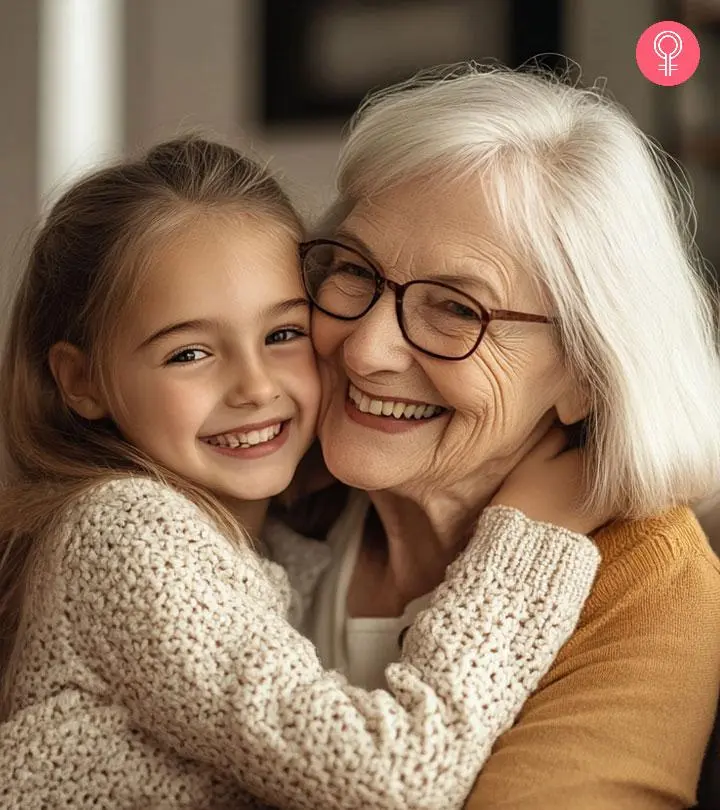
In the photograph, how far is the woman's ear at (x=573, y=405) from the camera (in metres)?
1.58

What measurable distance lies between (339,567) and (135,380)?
18.9 inches

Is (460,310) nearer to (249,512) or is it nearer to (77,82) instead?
(249,512)

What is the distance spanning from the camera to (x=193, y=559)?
4.50 ft

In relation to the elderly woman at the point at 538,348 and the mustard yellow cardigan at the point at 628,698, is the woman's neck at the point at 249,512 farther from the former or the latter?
the mustard yellow cardigan at the point at 628,698

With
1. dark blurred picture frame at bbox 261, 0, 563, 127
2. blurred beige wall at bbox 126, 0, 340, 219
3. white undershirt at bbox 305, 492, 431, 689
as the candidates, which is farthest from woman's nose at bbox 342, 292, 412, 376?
blurred beige wall at bbox 126, 0, 340, 219

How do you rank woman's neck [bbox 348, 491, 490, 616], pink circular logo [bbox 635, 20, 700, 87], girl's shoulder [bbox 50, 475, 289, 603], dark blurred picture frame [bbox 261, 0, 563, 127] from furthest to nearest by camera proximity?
1. dark blurred picture frame [bbox 261, 0, 563, 127]
2. pink circular logo [bbox 635, 20, 700, 87]
3. woman's neck [bbox 348, 491, 490, 616]
4. girl's shoulder [bbox 50, 475, 289, 603]

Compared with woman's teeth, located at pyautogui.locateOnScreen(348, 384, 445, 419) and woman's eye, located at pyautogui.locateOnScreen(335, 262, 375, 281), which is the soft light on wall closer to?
woman's eye, located at pyautogui.locateOnScreen(335, 262, 375, 281)

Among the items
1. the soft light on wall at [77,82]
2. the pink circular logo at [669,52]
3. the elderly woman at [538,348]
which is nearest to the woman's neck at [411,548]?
the elderly woman at [538,348]

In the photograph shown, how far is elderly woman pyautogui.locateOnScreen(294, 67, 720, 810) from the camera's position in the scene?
1.40 m

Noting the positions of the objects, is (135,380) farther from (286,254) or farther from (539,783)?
(539,783)

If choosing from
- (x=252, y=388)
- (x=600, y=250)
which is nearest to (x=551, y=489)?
(x=600, y=250)

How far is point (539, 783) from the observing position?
126 cm

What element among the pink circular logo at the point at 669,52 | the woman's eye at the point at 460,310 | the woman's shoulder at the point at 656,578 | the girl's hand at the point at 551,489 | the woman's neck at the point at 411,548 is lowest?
the woman's neck at the point at 411,548

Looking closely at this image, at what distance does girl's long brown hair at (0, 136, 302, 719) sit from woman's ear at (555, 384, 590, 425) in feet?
1.59
